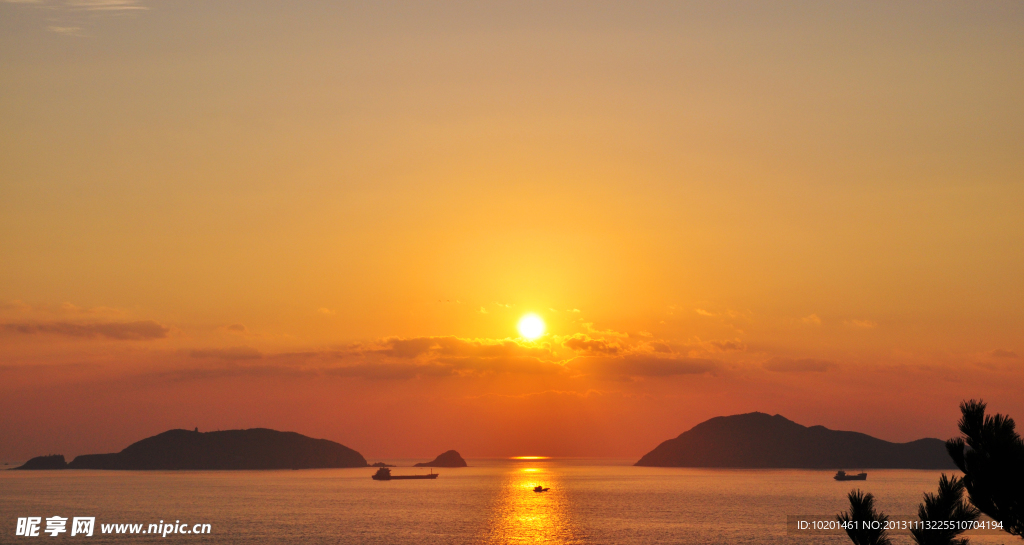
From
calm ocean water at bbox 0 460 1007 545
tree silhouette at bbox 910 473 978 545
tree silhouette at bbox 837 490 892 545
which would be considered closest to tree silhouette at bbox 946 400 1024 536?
tree silhouette at bbox 910 473 978 545

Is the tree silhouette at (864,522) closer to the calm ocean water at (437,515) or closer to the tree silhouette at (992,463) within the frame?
the tree silhouette at (992,463)

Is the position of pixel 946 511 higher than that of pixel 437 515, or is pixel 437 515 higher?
pixel 946 511

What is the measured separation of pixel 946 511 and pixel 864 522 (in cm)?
206

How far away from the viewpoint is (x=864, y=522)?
20109 millimetres

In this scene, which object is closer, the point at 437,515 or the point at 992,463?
the point at 992,463

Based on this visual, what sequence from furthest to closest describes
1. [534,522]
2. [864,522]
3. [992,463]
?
[534,522] < [864,522] < [992,463]

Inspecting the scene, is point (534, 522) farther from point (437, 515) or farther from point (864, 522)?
point (864, 522)

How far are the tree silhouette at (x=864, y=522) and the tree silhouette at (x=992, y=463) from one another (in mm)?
2314

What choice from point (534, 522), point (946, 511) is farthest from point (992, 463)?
point (534, 522)

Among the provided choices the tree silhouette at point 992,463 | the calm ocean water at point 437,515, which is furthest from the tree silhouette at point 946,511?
the calm ocean water at point 437,515

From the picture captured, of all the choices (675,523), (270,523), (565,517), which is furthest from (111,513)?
(675,523)

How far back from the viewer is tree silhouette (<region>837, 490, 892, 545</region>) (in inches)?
788

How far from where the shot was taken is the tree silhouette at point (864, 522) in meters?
20.0

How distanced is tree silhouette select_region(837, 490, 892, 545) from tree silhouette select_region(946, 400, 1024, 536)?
231 centimetres
